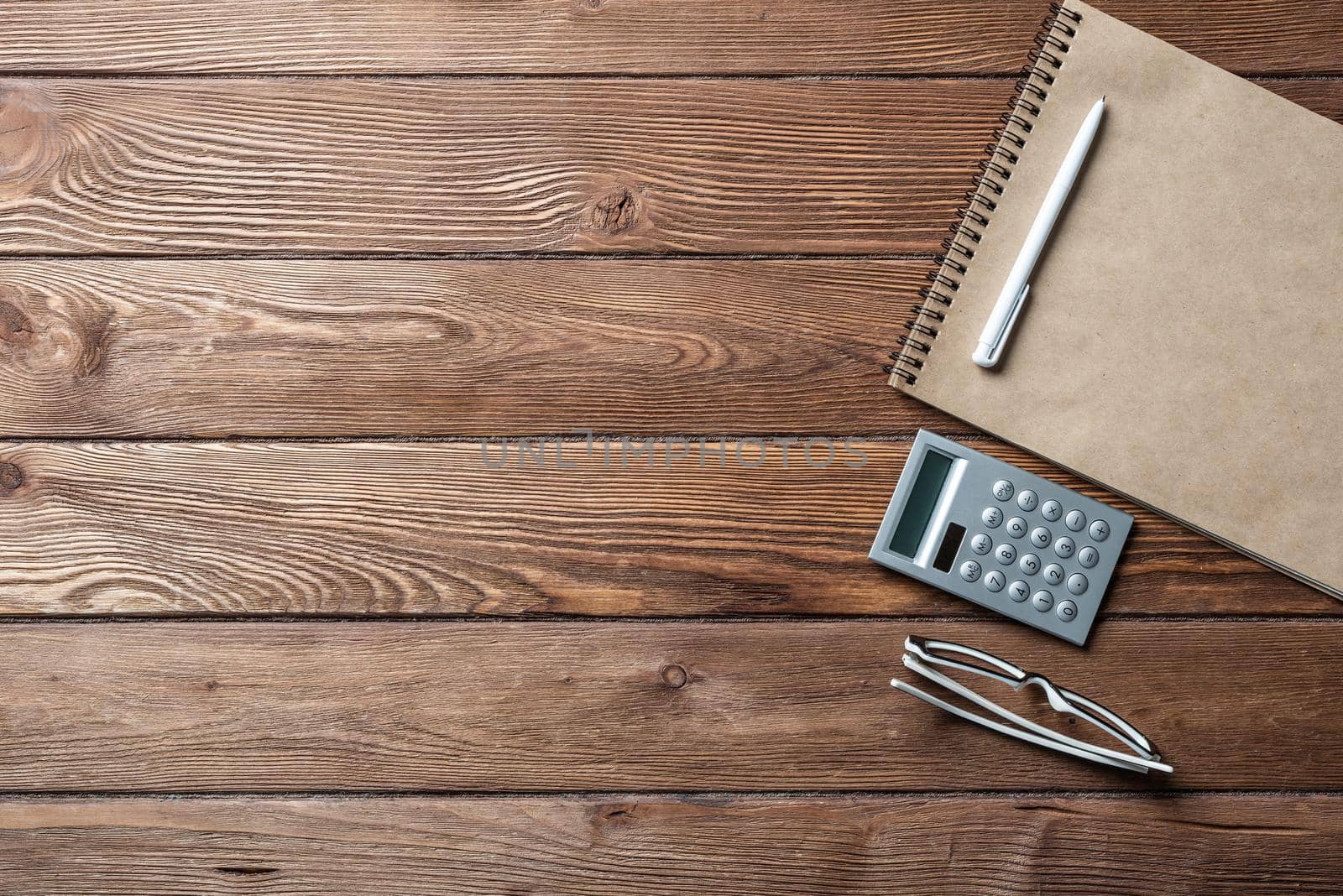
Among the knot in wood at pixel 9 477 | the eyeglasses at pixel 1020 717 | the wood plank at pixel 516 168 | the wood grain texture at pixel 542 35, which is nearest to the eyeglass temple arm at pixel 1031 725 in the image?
the eyeglasses at pixel 1020 717

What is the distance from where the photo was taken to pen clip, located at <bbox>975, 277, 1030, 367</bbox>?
647 millimetres

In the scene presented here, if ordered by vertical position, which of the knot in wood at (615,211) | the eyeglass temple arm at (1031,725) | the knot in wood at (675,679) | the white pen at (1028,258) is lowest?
the knot in wood at (675,679)

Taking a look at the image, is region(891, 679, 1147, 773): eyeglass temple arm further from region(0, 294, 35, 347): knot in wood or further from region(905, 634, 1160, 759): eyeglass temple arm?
region(0, 294, 35, 347): knot in wood

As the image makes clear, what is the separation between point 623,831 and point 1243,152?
2.10ft

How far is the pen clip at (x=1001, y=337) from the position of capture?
0.65m

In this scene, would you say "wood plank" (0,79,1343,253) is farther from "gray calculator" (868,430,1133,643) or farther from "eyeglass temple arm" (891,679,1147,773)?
"eyeglass temple arm" (891,679,1147,773)

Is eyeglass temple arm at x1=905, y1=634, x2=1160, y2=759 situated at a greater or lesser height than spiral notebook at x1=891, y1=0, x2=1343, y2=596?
lesser

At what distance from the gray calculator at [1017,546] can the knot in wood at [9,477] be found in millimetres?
608

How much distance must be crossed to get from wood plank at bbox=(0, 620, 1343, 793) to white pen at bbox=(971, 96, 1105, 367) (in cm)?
19

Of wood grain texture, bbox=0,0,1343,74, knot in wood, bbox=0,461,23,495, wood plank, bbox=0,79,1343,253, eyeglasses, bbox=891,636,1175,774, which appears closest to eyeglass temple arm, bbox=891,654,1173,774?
eyeglasses, bbox=891,636,1175,774

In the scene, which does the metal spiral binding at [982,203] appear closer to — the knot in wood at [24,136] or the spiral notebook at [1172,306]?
the spiral notebook at [1172,306]

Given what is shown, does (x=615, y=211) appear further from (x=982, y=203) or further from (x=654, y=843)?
(x=654, y=843)

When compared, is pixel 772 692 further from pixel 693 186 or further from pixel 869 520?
pixel 693 186

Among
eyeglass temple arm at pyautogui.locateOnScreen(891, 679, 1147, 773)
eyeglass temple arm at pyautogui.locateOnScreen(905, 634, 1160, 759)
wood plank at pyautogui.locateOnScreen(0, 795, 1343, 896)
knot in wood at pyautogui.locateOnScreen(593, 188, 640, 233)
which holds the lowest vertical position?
wood plank at pyautogui.locateOnScreen(0, 795, 1343, 896)
